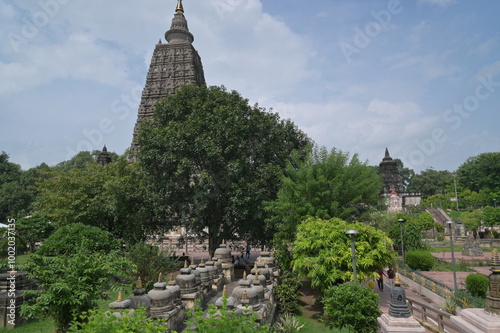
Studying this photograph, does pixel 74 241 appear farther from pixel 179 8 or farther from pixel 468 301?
pixel 179 8

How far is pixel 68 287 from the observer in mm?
8742

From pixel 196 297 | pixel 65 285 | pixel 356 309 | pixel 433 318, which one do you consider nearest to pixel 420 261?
pixel 433 318

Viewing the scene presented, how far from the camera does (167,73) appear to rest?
4141 cm

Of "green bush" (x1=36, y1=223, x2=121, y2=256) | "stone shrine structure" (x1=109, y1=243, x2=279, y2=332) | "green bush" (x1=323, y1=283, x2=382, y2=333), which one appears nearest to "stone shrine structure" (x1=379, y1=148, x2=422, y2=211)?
"stone shrine structure" (x1=109, y1=243, x2=279, y2=332)

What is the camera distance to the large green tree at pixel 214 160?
65.4ft

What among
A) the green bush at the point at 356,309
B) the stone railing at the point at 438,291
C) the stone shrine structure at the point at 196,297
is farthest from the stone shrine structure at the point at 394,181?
the green bush at the point at 356,309

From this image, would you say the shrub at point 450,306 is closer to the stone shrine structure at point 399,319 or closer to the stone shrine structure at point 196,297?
the stone shrine structure at point 196,297

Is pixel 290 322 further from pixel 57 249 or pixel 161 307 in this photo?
pixel 57 249

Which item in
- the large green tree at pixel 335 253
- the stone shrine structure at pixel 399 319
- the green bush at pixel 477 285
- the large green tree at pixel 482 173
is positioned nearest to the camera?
the stone shrine structure at pixel 399 319

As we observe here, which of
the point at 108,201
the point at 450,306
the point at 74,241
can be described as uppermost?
the point at 108,201

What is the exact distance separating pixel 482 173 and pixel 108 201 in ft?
283

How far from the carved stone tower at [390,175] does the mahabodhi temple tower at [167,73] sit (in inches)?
2544

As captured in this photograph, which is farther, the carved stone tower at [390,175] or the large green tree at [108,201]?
the carved stone tower at [390,175]

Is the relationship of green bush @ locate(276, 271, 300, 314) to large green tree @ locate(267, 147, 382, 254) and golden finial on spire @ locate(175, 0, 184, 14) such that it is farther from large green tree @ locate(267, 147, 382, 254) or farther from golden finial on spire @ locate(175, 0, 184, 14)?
golden finial on spire @ locate(175, 0, 184, 14)
